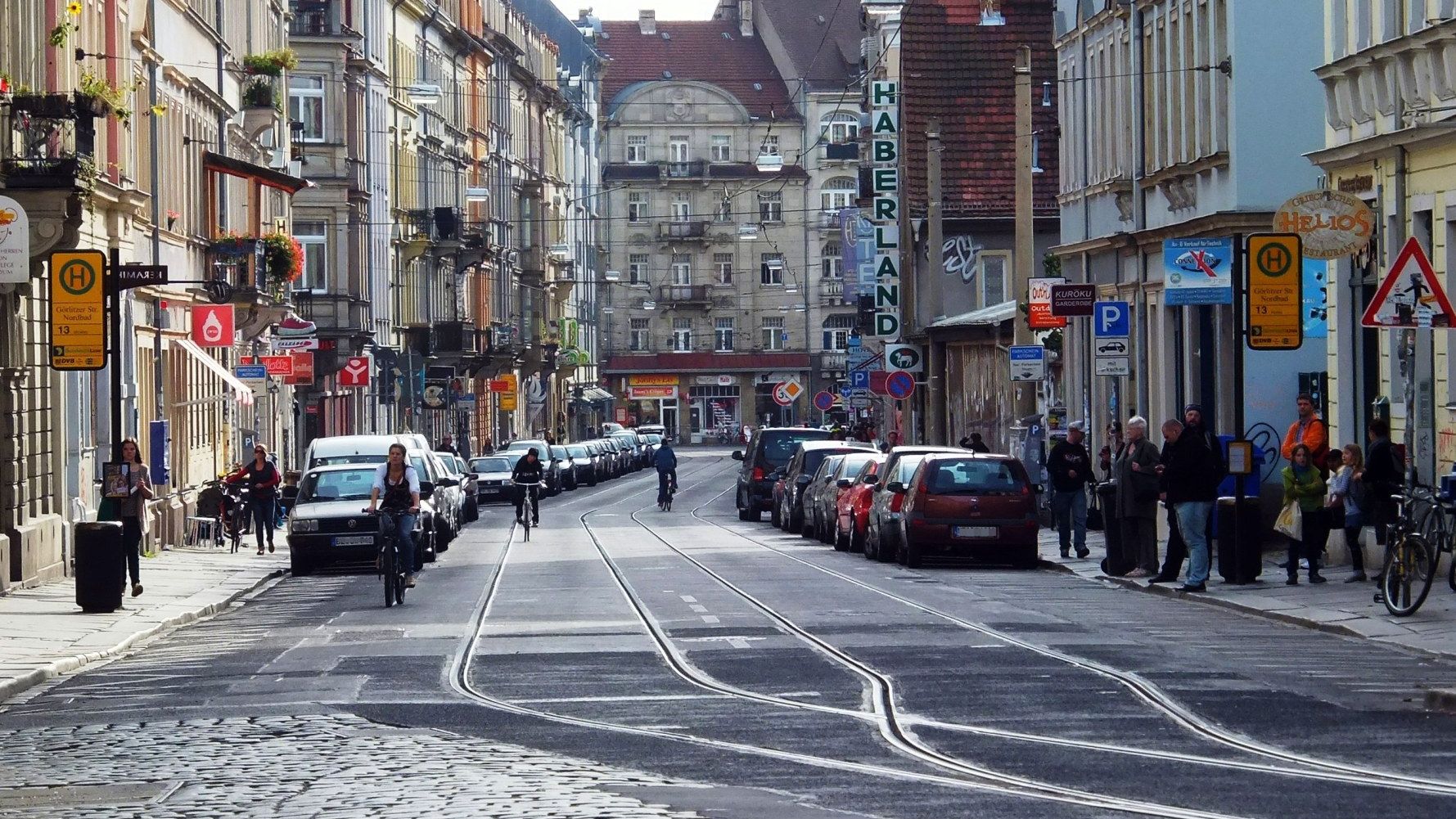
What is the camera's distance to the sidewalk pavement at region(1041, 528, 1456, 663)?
19.1 metres

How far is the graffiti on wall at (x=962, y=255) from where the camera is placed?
6569 centimetres

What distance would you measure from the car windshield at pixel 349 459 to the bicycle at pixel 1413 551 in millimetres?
18677

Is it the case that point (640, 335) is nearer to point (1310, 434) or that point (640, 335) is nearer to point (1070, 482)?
point (1070, 482)

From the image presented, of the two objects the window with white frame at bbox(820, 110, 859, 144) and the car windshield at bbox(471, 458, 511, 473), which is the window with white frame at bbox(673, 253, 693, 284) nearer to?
the window with white frame at bbox(820, 110, 859, 144)

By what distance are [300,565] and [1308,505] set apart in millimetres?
14245

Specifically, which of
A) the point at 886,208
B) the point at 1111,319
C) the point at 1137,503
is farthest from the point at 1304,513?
the point at 886,208

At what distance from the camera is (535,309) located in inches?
4353

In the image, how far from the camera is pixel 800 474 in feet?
153

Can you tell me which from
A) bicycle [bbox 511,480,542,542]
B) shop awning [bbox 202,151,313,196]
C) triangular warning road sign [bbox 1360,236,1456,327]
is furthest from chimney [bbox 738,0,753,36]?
triangular warning road sign [bbox 1360,236,1456,327]

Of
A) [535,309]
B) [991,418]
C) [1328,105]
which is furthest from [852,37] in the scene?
A: [1328,105]

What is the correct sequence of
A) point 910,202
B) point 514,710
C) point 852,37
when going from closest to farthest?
1. point 514,710
2. point 910,202
3. point 852,37

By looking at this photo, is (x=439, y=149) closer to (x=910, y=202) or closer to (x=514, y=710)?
(x=910, y=202)

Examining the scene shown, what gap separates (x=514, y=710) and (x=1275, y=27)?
72.8 feet

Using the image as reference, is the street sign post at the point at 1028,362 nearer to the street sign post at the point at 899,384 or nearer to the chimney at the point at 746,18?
the street sign post at the point at 899,384
